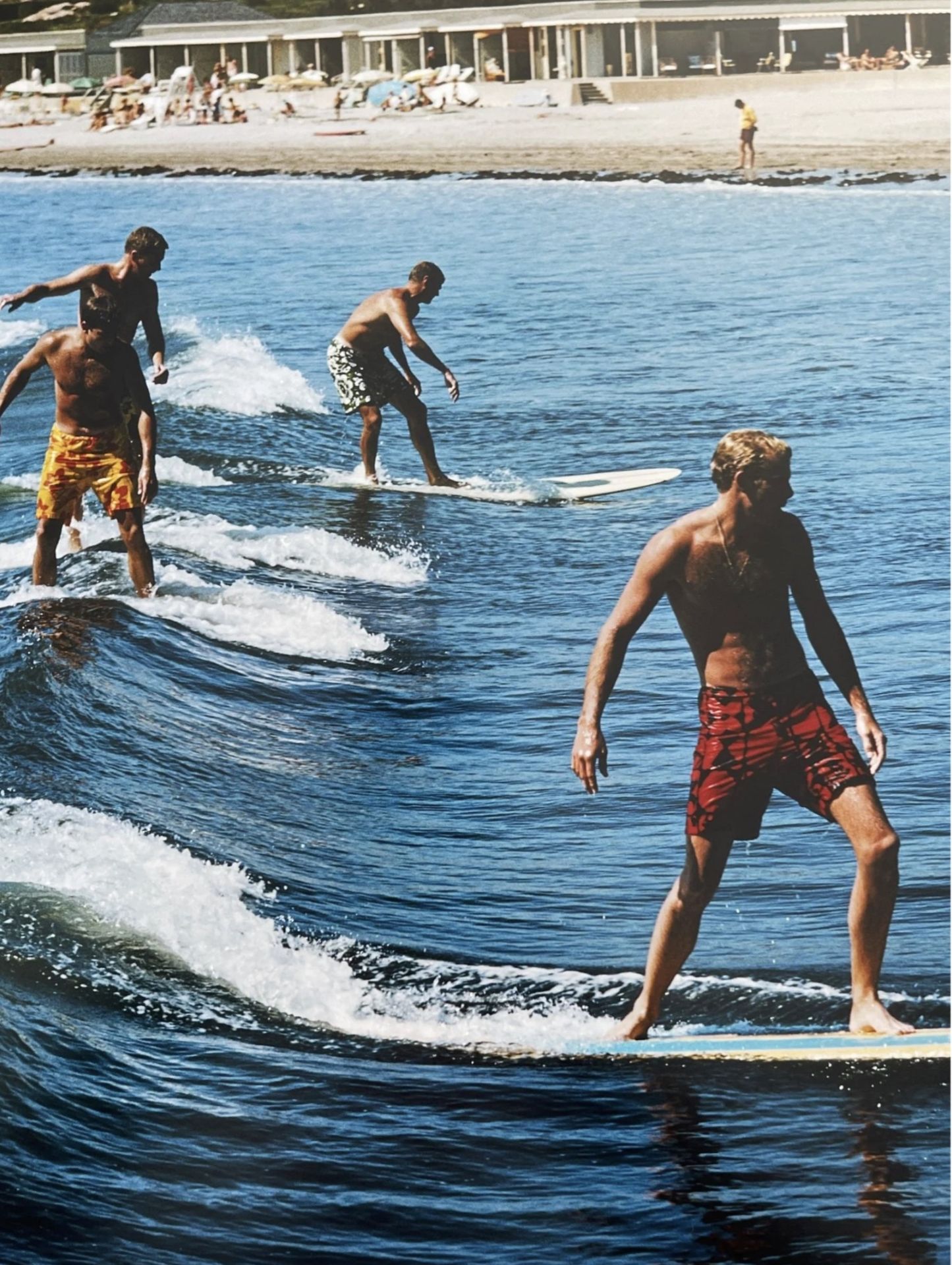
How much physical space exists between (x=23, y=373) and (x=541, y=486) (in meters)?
2.90

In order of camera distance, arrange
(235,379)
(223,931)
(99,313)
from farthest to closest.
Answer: (235,379) → (99,313) → (223,931)

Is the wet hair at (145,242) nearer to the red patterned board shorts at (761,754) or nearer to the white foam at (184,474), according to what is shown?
the white foam at (184,474)

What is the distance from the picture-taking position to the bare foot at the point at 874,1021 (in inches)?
156

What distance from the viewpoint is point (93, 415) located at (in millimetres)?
A: 6395

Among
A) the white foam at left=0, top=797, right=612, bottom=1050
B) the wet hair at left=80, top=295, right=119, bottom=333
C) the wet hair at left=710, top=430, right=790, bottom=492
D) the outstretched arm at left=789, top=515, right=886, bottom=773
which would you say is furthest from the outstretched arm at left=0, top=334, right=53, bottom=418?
the outstretched arm at left=789, top=515, right=886, bottom=773

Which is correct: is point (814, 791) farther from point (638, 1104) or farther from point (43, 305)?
point (43, 305)

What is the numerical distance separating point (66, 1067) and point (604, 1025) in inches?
56.6

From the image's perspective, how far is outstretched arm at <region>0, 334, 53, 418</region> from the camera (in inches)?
242

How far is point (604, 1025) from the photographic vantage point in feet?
14.9

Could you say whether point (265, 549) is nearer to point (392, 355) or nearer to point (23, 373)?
point (392, 355)

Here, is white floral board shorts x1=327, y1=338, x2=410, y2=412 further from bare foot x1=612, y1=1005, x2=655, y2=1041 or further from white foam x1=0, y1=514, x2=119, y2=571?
bare foot x1=612, y1=1005, x2=655, y2=1041

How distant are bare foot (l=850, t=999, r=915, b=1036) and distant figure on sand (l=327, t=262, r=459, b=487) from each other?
4.59m

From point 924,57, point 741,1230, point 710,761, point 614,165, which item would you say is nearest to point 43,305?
point 614,165

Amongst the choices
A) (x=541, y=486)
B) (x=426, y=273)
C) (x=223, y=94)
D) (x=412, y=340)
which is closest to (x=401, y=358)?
(x=412, y=340)
